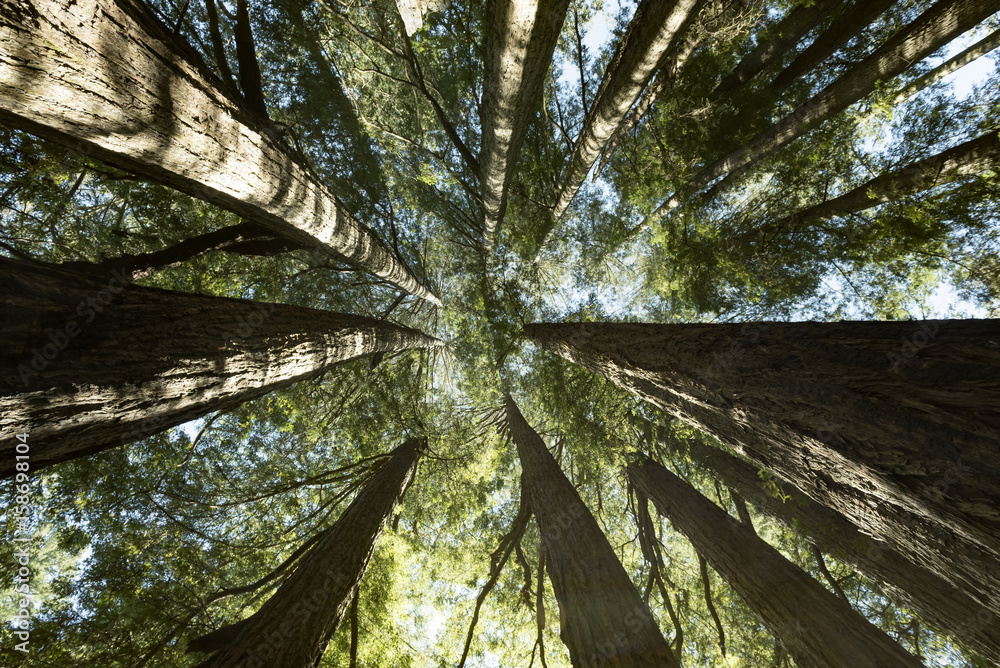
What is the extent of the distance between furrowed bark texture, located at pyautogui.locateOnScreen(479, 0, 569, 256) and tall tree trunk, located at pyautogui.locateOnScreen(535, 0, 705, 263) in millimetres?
967

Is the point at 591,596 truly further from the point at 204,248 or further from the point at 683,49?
the point at 683,49

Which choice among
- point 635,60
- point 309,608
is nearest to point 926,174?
point 635,60

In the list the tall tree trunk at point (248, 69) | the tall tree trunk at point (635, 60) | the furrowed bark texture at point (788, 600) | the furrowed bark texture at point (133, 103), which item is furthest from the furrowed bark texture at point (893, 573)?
the tall tree trunk at point (248, 69)

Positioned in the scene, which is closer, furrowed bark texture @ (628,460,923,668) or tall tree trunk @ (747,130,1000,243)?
furrowed bark texture @ (628,460,923,668)

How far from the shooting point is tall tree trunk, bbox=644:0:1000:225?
13.4 feet

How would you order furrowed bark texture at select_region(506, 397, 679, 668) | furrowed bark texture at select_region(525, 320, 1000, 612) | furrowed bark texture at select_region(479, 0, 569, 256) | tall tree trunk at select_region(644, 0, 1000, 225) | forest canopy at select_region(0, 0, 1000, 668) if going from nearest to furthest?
1. furrowed bark texture at select_region(525, 320, 1000, 612)
2. forest canopy at select_region(0, 0, 1000, 668)
3. furrowed bark texture at select_region(506, 397, 679, 668)
4. furrowed bark texture at select_region(479, 0, 569, 256)
5. tall tree trunk at select_region(644, 0, 1000, 225)

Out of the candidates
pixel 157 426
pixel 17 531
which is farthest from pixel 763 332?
pixel 17 531

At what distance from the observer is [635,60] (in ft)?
12.0

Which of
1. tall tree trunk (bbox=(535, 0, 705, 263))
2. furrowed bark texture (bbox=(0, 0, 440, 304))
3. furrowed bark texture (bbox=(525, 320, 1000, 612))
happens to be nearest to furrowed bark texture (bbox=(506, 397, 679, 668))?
furrowed bark texture (bbox=(525, 320, 1000, 612))

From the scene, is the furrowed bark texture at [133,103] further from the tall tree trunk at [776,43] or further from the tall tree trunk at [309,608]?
the tall tree trunk at [776,43]

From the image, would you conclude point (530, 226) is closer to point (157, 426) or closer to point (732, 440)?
point (732, 440)

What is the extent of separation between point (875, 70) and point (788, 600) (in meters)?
6.94

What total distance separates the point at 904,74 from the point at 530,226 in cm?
617

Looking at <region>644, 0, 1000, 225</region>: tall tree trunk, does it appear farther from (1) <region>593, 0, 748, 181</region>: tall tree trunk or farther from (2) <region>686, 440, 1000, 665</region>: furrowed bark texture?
(2) <region>686, 440, 1000, 665</region>: furrowed bark texture
